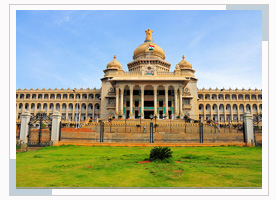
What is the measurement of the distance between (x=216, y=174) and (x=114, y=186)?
428 cm

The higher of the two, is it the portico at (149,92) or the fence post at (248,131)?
the portico at (149,92)

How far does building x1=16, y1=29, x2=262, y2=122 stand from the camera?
149 ft

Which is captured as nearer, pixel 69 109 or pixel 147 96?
pixel 147 96

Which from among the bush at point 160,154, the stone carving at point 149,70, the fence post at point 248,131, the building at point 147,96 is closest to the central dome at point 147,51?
the building at point 147,96

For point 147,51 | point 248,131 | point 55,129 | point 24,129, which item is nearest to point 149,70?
point 147,51

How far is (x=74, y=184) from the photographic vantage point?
7398 millimetres

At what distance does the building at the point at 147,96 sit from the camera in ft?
149

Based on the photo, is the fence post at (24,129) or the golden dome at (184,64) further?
the golden dome at (184,64)

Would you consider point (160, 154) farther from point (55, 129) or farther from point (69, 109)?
point (69, 109)

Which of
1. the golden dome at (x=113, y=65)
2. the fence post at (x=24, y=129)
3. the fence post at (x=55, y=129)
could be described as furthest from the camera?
the golden dome at (x=113, y=65)

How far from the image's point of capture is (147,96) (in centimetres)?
4894

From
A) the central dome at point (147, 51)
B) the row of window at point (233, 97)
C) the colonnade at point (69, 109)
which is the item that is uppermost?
the central dome at point (147, 51)

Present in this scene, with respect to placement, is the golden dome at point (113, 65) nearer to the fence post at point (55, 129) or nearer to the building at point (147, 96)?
the building at point (147, 96)
